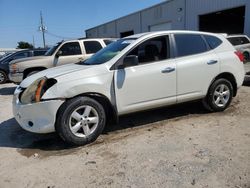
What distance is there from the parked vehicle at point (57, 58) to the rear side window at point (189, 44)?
5.23m

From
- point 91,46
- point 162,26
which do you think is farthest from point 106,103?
point 162,26

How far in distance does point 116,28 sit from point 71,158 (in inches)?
1504

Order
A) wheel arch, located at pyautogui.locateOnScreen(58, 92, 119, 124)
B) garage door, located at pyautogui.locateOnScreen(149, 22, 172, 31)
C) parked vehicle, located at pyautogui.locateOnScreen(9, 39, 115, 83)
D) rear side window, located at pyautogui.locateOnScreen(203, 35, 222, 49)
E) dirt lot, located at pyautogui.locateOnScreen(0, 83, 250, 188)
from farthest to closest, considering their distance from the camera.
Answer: garage door, located at pyautogui.locateOnScreen(149, 22, 172, 31), parked vehicle, located at pyautogui.locateOnScreen(9, 39, 115, 83), rear side window, located at pyautogui.locateOnScreen(203, 35, 222, 49), wheel arch, located at pyautogui.locateOnScreen(58, 92, 119, 124), dirt lot, located at pyautogui.locateOnScreen(0, 83, 250, 188)

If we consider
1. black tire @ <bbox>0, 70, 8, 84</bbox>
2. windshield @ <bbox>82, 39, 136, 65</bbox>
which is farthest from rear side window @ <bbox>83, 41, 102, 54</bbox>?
black tire @ <bbox>0, 70, 8, 84</bbox>

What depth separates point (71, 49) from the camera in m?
10.1

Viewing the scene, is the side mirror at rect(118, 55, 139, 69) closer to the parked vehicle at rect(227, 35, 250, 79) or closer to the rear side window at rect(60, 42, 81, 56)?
the rear side window at rect(60, 42, 81, 56)

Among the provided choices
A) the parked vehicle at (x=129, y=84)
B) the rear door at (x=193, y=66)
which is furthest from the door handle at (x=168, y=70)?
the rear door at (x=193, y=66)

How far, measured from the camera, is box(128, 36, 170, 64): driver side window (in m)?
5.00

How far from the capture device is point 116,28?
40.8 metres

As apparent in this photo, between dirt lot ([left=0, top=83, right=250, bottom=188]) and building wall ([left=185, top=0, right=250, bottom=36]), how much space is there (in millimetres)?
16130

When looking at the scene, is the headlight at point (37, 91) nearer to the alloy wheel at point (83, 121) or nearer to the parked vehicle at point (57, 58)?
the alloy wheel at point (83, 121)

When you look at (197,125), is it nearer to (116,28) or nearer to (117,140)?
(117,140)

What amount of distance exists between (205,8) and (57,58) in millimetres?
16847

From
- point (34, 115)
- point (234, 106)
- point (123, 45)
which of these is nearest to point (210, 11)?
point (234, 106)
